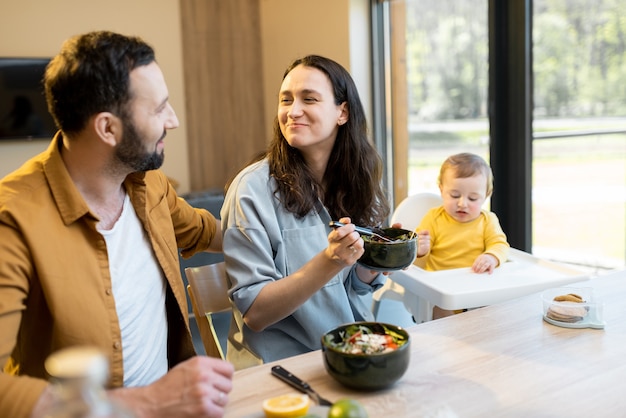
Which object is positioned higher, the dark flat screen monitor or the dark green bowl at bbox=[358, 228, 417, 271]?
the dark flat screen monitor

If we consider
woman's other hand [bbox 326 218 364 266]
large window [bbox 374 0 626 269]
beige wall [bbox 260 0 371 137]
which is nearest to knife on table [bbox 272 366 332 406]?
woman's other hand [bbox 326 218 364 266]

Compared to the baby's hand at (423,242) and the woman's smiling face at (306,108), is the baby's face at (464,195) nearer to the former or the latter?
the baby's hand at (423,242)

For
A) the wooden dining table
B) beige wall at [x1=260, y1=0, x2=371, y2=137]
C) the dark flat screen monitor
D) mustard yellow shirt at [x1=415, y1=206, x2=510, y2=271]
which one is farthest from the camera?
the dark flat screen monitor

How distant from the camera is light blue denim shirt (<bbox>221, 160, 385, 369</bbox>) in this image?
163 cm

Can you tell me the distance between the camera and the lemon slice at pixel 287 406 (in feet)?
3.29

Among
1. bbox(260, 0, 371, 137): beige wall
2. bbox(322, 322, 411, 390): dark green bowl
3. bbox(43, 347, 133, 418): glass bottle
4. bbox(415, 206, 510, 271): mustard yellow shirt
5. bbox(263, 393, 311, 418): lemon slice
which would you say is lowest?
bbox(415, 206, 510, 271): mustard yellow shirt

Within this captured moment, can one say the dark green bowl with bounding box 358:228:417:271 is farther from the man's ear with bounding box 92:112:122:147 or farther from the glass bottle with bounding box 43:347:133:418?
the glass bottle with bounding box 43:347:133:418

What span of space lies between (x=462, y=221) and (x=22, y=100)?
3.71m

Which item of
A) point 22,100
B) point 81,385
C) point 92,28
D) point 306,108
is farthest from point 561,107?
point 22,100

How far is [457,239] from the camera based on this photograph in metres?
2.39

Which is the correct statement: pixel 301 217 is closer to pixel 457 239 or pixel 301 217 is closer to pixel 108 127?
pixel 108 127

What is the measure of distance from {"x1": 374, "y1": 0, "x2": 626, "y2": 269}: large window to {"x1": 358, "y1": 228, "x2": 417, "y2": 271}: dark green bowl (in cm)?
184

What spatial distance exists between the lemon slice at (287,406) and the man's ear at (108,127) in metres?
0.66

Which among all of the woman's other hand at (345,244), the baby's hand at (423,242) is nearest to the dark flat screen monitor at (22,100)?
the baby's hand at (423,242)
